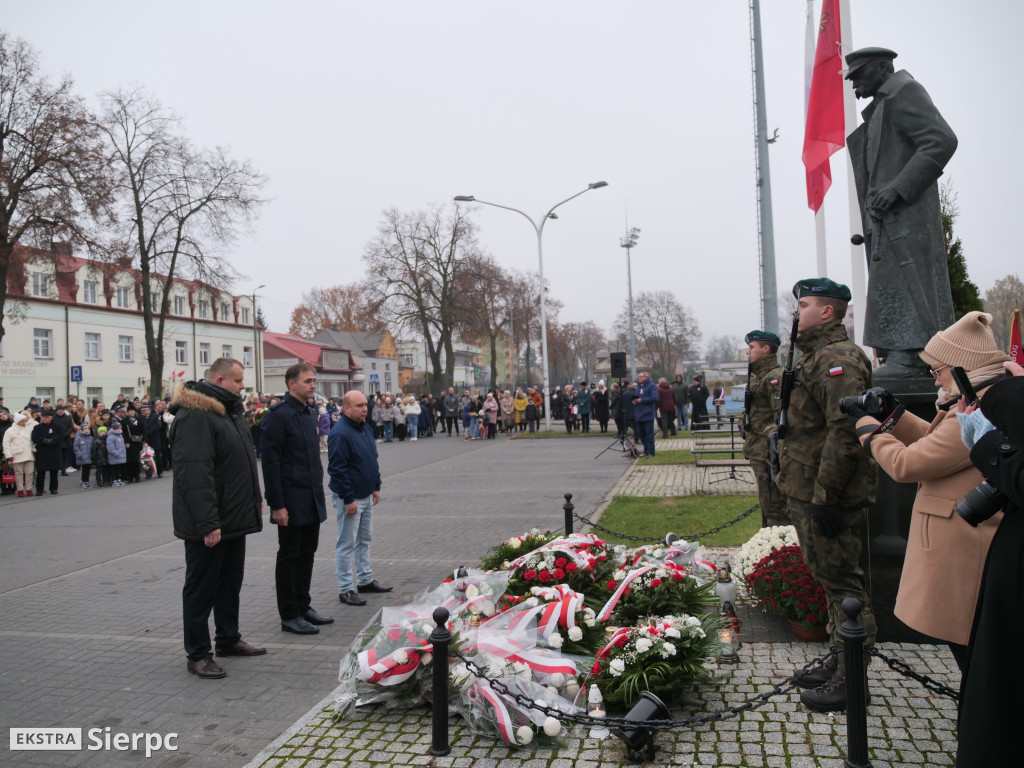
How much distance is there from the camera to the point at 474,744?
4.03 meters

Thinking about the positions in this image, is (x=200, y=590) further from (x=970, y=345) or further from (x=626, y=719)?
(x=970, y=345)

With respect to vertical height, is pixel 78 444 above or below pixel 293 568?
above

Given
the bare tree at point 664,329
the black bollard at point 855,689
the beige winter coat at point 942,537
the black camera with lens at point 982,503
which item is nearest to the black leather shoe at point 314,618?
the black bollard at point 855,689

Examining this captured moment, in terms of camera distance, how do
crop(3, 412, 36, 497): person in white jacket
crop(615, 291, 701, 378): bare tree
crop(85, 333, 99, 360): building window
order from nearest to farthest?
crop(3, 412, 36, 497): person in white jacket < crop(85, 333, 99, 360): building window < crop(615, 291, 701, 378): bare tree

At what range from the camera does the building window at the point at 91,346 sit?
46.6m

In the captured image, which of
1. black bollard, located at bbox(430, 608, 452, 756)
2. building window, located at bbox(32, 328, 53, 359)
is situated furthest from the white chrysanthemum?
building window, located at bbox(32, 328, 53, 359)

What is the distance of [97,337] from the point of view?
47625 mm

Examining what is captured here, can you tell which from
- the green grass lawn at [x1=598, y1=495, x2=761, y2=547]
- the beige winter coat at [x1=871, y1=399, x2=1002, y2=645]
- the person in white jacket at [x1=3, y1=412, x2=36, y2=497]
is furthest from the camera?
the person in white jacket at [x1=3, y1=412, x2=36, y2=497]

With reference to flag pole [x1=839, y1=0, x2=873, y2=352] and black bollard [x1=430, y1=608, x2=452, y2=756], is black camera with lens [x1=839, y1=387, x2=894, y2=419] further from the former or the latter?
flag pole [x1=839, y1=0, x2=873, y2=352]

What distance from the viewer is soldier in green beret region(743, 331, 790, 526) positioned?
7.21 metres

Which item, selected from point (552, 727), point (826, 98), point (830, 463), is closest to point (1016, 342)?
point (830, 463)

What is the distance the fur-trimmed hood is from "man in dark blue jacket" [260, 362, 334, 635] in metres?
0.75

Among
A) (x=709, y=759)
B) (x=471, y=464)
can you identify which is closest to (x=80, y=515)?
(x=471, y=464)

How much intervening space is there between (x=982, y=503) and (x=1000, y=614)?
375 millimetres
